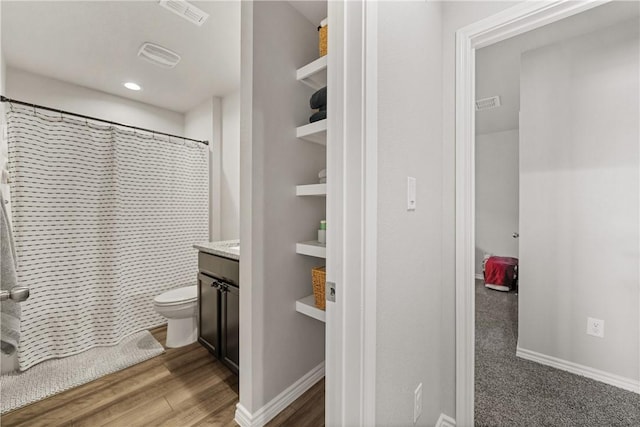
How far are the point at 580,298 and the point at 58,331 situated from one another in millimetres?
3819

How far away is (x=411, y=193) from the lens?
3.51ft

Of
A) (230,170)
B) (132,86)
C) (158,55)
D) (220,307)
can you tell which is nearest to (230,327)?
(220,307)

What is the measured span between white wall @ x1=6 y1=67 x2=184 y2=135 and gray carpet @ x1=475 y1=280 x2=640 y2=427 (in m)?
4.04

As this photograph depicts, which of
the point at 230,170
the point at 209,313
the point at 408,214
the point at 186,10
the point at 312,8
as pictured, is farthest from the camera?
the point at 230,170

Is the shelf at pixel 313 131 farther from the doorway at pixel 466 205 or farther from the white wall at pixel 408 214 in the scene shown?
the doorway at pixel 466 205

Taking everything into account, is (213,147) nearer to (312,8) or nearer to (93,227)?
(93,227)

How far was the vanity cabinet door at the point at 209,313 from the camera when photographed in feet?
6.53

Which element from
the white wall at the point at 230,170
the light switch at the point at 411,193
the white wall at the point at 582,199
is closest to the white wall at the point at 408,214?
the light switch at the point at 411,193

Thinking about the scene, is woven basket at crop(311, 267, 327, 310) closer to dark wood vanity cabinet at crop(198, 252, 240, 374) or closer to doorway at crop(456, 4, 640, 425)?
dark wood vanity cabinet at crop(198, 252, 240, 374)

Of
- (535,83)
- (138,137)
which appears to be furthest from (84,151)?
(535,83)

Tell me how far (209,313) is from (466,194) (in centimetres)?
191

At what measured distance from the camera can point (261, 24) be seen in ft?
4.59

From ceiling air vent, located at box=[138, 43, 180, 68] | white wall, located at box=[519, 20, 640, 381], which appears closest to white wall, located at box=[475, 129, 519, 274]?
white wall, located at box=[519, 20, 640, 381]

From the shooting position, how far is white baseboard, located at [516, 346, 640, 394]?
1742 millimetres
